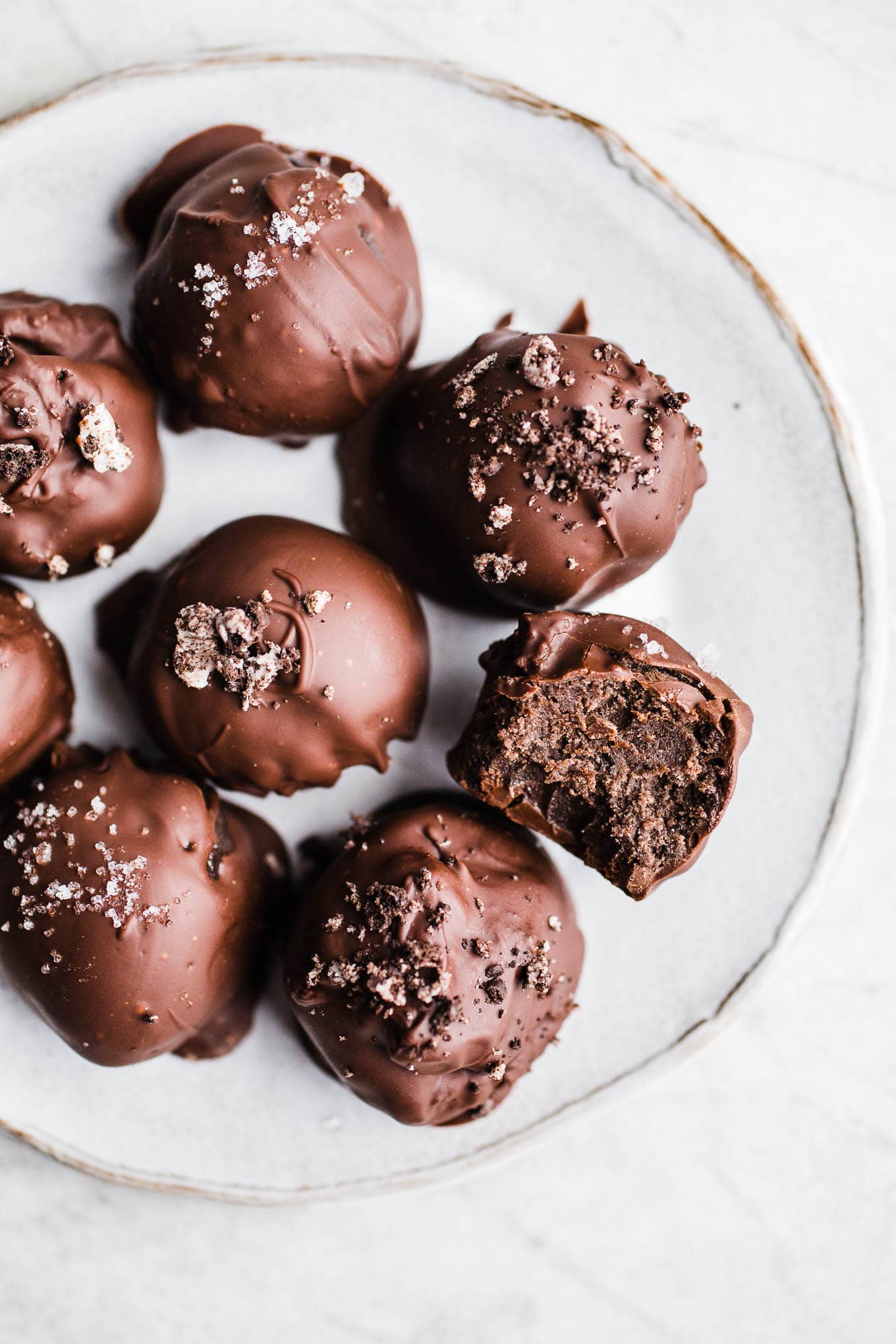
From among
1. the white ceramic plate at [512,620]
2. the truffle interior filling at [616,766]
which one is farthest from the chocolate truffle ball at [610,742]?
the white ceramic plate at [512,620]

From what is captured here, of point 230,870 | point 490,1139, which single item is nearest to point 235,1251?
point 490,1139

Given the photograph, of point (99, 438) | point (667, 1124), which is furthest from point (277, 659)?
point (667, 1124)

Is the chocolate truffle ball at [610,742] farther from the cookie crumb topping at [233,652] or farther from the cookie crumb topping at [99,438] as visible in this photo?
the cookie crumb topping at [99,438]

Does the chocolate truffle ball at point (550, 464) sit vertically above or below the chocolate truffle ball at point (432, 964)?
above

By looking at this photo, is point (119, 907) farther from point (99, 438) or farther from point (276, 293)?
point (276, 293)

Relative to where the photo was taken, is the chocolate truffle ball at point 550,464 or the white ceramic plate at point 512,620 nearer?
the chocolate truffle ball at point 550,464

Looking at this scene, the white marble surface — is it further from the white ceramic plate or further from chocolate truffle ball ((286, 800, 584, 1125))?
chocolate truffle ball ((286, 800, 584, 1125))

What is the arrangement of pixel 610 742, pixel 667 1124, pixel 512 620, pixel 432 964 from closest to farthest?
1. pixel 432 964
2. pixel 610 742
3. pixel 512 620
4. pixel 667 1124
